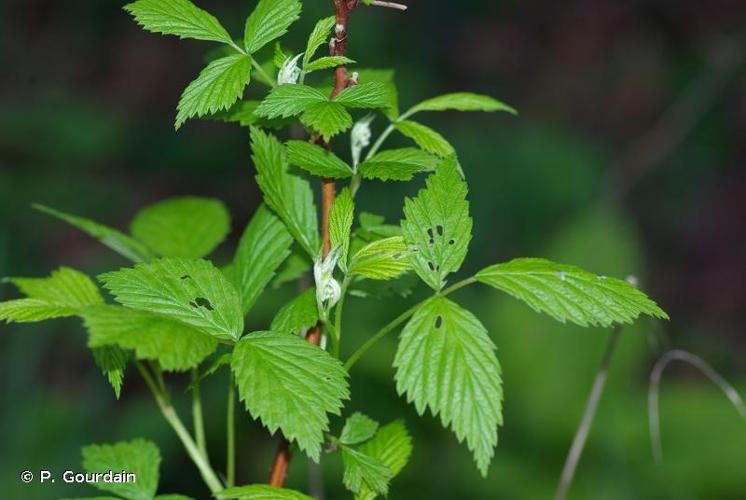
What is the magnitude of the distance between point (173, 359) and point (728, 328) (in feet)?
14.5

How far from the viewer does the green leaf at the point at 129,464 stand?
43.1 inches

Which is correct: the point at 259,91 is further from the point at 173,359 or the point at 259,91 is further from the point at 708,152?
the point at 708,152

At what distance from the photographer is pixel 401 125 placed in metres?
1.13

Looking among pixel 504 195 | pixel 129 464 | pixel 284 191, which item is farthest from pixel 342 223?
pixel 504 195

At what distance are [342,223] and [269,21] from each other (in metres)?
0.28

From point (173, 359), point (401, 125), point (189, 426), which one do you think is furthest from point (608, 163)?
point (173, 359)

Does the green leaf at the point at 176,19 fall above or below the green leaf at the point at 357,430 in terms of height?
above

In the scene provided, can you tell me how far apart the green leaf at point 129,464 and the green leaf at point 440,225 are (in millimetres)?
446

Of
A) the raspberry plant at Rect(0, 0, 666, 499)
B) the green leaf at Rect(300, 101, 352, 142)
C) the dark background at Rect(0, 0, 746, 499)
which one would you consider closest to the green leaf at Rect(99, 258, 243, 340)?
the raspberry plant at Rect(0, 0, 666, 499)

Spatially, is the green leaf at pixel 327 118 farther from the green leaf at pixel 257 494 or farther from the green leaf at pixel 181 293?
the green leaf at pixel 257 494

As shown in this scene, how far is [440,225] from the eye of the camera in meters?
0.99

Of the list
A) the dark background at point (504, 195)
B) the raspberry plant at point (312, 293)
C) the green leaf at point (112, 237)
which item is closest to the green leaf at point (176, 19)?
the raspberry plant at point (312, 293)

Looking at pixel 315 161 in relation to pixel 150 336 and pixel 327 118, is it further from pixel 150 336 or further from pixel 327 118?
pixel 150 336

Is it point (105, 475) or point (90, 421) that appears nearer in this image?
point (105, 475)
